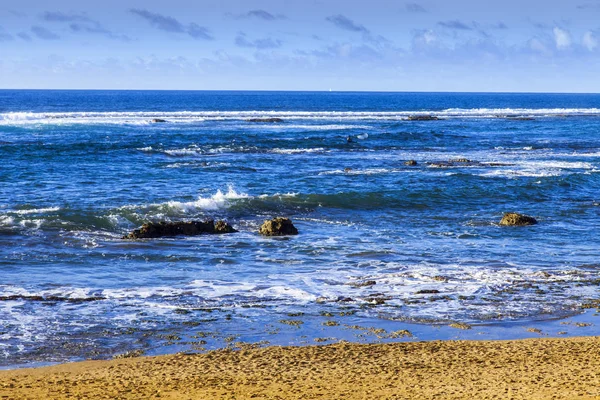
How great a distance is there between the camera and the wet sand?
32.2 ft

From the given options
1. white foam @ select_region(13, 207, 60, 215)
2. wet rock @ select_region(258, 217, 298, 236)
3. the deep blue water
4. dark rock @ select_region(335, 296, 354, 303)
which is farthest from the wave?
dark rock @ select_region(335, 296, 354, 303)

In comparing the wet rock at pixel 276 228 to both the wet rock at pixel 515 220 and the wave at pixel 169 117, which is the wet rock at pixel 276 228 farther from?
the wave at pixel 169 117

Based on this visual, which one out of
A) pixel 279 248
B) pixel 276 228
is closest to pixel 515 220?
pixel 276 228

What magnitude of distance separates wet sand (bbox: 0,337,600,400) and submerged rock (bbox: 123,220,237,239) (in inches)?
393

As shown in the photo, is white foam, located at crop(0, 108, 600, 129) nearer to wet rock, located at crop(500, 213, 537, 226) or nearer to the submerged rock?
wet rock, located at crop(500, 213, 537, 226)

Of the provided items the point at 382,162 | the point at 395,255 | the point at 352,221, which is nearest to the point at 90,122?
the point at 382,162

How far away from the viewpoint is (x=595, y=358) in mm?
11125

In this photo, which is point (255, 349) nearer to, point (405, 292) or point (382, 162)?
point (405, 292)

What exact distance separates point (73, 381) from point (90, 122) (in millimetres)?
64647

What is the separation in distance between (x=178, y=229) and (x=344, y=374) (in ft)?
39.0

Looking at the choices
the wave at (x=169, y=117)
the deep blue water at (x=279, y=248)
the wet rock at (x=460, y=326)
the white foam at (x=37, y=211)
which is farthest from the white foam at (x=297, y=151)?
the wet rock at (x=460, y=326)

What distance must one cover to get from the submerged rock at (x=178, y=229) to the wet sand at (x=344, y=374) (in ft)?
32.8

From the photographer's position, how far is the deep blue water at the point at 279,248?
Answer: 13.5 metres

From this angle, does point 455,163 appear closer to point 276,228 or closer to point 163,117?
point 276,228
